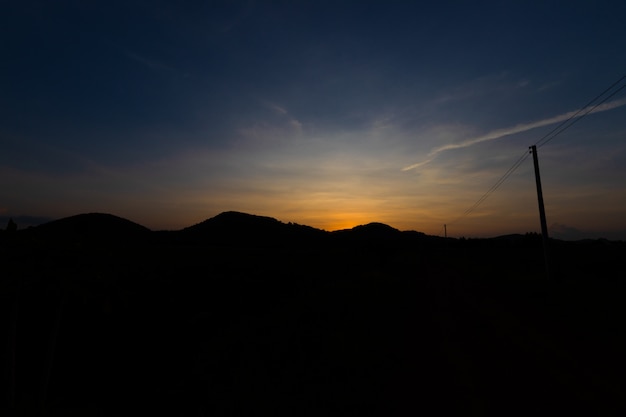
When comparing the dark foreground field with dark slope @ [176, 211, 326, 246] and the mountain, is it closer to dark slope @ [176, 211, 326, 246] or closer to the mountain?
the mountain

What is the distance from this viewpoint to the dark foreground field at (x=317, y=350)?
21.4 feet

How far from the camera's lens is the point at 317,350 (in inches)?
366

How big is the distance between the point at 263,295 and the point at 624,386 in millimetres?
21555

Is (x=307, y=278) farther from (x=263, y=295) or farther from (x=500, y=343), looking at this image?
(x=500, y=343)

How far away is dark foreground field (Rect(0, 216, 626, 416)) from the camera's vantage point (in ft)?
21.4

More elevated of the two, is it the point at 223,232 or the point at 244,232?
the point at 244,232

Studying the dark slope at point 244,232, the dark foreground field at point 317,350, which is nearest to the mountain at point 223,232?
the dark slope at point 244,232

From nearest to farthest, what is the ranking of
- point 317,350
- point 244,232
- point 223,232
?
point 317,350 → point 223,232 → point 244,232

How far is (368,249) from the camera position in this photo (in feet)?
202

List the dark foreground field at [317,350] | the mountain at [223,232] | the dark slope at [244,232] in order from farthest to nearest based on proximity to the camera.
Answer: the dark slope at [244,232], the mountain at [223,232], the dark foreground field at [317,350]

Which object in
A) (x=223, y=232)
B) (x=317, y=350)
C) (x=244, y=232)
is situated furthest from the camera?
(x=244, y=232)

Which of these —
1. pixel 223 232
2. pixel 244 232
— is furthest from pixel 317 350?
pixel 244 232

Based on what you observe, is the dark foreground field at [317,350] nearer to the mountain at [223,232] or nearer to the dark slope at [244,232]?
the mountain at [223,232]

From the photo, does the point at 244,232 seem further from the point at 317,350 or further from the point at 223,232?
the point at 317,350
